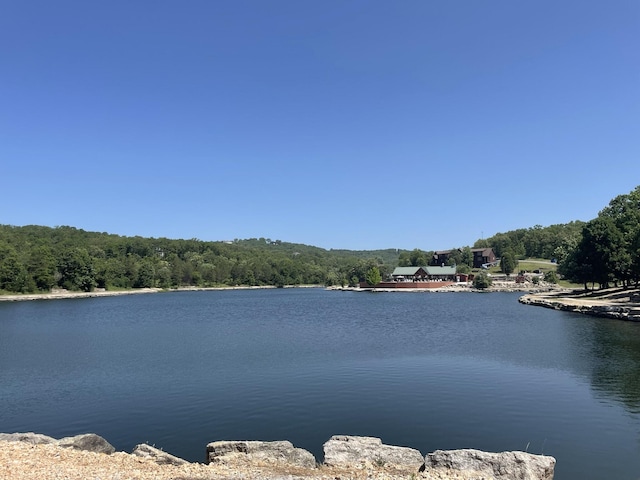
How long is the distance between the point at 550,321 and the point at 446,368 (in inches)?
1069

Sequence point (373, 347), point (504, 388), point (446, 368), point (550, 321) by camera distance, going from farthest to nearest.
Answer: point (550, 321), point (373, 347), point (446, 368), point (504, 388)

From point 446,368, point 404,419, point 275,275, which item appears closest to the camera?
point 404,419

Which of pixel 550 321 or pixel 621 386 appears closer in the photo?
pixel 621 386

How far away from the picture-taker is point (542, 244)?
172 m

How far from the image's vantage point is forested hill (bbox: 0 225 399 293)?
107 meters

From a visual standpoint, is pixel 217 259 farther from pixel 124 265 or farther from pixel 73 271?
pixel 73 271

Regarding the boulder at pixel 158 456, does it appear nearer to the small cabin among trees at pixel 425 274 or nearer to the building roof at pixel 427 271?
the small cabin among trees at pixel 425 274

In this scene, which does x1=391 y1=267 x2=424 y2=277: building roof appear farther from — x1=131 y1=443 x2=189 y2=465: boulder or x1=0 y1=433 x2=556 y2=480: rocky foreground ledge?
x1=131 y1=443 x2=189 y2=465: boulder

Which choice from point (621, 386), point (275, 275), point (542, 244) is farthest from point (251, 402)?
point (542, 244)

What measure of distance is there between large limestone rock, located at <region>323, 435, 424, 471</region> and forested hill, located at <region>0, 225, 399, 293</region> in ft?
371

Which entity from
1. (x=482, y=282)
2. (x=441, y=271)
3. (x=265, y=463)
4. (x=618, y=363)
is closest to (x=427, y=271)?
(x=441, y=271)

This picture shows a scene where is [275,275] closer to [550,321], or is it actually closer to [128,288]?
[128,288]

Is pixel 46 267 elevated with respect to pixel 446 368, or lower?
elevated

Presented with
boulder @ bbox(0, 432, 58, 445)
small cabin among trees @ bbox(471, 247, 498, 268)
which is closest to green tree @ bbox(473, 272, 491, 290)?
small cabin among trees @ bbox(471, 247, 498, 268)
